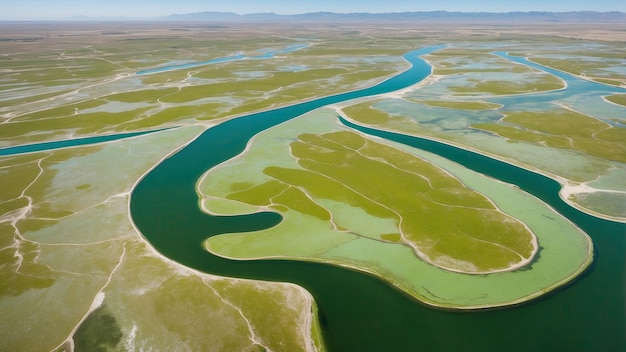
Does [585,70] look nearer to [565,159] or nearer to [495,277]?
[565,159]

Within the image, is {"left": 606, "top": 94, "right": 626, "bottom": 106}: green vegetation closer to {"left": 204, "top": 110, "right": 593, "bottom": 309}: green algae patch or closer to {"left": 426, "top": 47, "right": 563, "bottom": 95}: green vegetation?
{"left": 426, "top": 47, "right": 563, "bottom": 95}: green vegetation

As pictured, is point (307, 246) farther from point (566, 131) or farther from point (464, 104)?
point (464, 104)

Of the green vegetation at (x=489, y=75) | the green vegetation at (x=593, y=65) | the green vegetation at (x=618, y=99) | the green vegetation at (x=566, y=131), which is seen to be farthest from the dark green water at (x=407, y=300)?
the green vegetation at (x=593, y=65)

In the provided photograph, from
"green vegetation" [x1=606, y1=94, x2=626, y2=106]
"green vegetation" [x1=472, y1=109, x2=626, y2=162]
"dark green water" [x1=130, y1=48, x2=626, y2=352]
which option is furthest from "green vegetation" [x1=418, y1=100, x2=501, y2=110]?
"dark green water" [x1=130, y1=48, x2=626, y2=352]

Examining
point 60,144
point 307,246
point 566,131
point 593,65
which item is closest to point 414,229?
point 307,246

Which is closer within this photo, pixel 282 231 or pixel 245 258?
pixel 245 258

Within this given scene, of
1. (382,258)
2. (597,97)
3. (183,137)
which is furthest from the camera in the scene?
(597,97)

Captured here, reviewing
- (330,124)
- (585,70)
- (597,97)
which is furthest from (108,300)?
(585,70)
